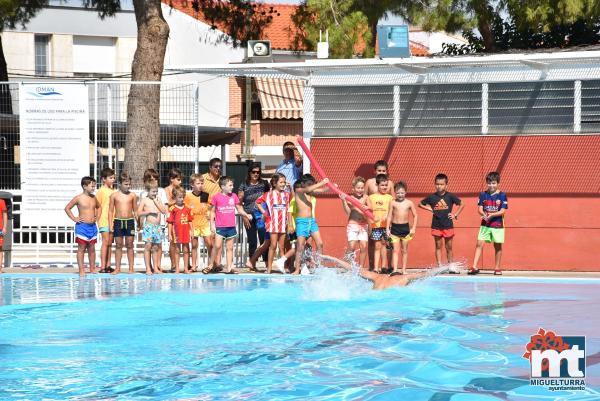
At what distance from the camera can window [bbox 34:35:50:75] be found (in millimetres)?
45031

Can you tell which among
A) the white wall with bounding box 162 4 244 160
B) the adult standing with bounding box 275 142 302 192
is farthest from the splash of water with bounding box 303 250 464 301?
the white wall with bounding box 162 4 244 160

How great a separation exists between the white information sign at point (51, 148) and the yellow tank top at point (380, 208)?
5201 mm

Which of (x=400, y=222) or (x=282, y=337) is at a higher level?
(x=400, y=222)

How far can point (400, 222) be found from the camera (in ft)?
59.5

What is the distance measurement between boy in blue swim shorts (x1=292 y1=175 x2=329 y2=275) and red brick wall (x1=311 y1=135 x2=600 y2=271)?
1.61 meters

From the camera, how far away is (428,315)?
44.3 feet

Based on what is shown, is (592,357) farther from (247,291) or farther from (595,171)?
(595,171)

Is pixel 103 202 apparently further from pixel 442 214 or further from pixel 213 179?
pixel 442 214

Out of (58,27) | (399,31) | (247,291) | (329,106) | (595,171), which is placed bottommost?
(247,291)

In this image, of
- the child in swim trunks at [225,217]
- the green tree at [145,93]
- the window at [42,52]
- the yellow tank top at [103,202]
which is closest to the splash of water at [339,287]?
the child in swim trunks at [225,217]

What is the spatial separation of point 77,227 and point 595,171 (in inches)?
361

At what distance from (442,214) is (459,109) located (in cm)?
223

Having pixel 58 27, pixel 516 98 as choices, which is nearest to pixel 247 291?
pixel 516 98

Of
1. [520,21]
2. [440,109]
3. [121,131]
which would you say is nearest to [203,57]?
[520,21]
